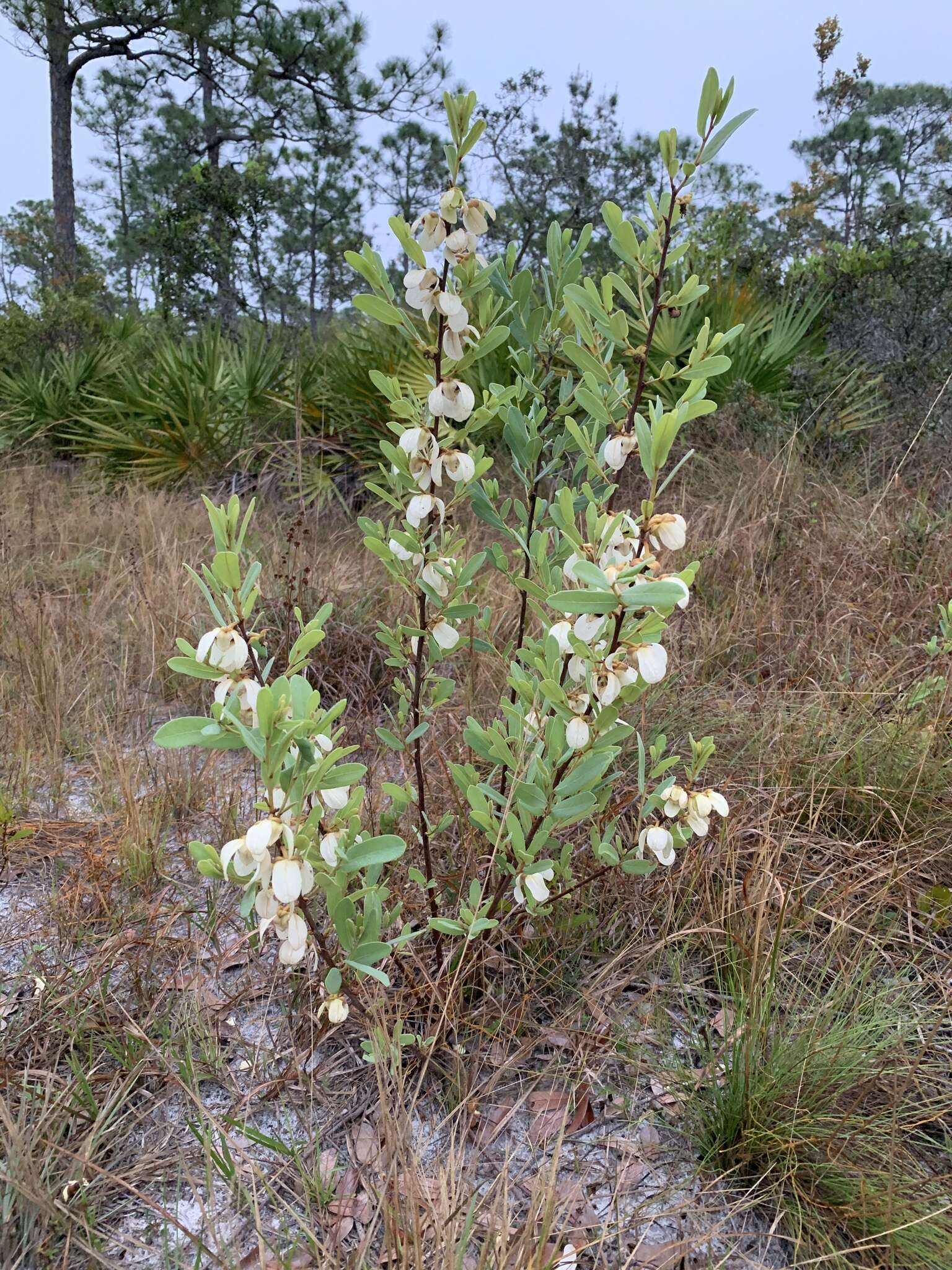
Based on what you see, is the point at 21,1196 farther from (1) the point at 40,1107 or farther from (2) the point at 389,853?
(2) the point at 389,853

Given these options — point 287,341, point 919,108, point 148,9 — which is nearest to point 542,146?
point 148,9

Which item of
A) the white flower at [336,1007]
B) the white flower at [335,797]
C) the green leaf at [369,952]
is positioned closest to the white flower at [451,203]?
the white flower at [335,797]

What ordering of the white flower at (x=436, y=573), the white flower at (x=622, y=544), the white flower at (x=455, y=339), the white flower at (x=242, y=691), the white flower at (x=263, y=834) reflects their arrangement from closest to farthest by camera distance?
the white flower at (x=263, y=834)
the white flower at (x=242, y=691)
the white flower at (x=622, y=544)
the white flower at (x=455, y=339)
the white flower at (x=436, y=573)

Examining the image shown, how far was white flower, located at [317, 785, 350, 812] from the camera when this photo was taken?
1072mm

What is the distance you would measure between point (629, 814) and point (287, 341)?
23.5 feet

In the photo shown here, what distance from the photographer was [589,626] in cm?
108

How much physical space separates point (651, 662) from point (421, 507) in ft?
1.57

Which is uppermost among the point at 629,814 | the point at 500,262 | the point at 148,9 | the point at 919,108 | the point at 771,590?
the point at 919,108

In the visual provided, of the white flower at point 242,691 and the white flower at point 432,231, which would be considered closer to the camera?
the white flower at point 242,691

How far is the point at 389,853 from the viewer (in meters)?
1.09

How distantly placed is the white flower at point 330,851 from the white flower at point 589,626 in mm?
453

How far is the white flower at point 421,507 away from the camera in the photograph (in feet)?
4.23

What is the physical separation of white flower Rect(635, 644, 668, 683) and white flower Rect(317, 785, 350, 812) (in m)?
0.44

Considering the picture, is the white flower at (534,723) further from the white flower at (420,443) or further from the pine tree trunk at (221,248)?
the pine tree trunk at (221,248)
